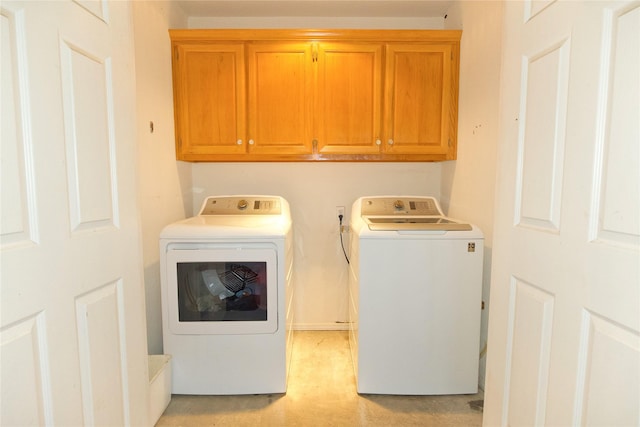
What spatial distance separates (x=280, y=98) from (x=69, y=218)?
1.69 meters

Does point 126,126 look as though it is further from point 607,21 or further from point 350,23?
point 350,23

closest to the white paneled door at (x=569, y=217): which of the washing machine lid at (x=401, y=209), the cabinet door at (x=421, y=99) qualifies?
the washing machine lid at (x=401, y=209)

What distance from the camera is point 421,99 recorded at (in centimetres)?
229

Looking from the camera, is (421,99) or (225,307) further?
(421,99)

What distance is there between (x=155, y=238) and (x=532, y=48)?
2.04 m

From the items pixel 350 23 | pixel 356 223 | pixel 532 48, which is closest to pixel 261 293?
pixel 356 223

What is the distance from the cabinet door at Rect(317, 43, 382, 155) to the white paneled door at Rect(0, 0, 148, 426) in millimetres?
1374

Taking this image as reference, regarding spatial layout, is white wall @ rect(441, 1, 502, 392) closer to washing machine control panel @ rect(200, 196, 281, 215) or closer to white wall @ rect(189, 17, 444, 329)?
white wall @ rect(189, 17, 444, 329)

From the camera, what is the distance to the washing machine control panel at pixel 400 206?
7.68 ft

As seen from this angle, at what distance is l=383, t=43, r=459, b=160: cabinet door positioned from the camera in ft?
7.41

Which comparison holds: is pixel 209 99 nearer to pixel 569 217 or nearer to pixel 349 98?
pixel 349 98

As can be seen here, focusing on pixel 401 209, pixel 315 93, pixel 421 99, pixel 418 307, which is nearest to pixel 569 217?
pixel 418 307

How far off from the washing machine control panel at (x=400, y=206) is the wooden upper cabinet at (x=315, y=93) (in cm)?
31

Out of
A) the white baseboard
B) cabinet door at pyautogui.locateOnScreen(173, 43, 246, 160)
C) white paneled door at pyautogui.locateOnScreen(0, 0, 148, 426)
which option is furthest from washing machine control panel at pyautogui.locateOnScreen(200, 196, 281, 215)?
white paneled door at pyautogui.locateOnScreen(0, 0, 148, 426)
